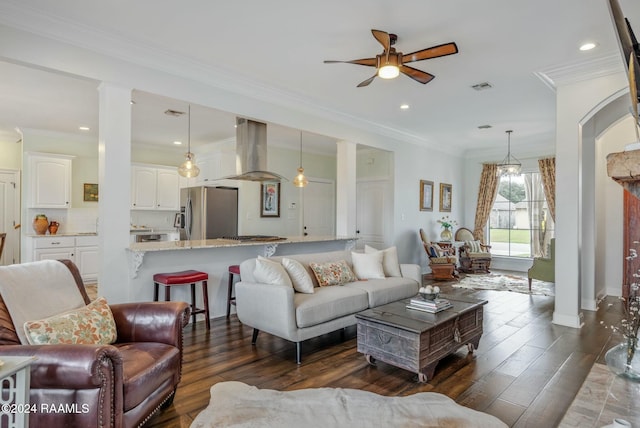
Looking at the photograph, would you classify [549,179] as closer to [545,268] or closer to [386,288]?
[545,268]

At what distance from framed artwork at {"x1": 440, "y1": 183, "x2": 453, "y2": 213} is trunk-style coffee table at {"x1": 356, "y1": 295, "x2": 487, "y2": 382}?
517 cm

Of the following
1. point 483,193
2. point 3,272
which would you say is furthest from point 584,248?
point 3,272

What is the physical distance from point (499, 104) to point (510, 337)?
3278mm

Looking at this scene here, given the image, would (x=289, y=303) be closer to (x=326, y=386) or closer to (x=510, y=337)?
(x=326, y=386)

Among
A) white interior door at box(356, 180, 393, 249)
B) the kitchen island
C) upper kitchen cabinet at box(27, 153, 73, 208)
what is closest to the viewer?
the kitchen island

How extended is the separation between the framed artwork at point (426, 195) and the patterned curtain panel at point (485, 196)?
1568mm

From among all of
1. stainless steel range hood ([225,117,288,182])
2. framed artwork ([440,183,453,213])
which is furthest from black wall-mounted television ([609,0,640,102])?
framed artwork ([440,183,453,213])

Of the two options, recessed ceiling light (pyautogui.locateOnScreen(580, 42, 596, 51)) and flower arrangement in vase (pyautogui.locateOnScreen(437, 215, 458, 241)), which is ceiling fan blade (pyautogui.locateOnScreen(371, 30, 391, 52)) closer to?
recessed ceiling light (pyautogui.locateOnScreen(580, 42, 596, 51))

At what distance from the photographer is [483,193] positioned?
27.6 feet

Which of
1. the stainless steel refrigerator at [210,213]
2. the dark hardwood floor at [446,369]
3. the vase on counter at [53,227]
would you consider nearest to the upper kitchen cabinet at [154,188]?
the stainless steel refrigerator at [210,213]

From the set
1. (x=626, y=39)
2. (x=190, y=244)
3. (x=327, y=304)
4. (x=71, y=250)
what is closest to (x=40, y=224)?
(x=71, y=250)

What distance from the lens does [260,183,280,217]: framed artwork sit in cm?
710

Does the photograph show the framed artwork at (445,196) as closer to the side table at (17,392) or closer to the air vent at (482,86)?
the air vent at (482,86)

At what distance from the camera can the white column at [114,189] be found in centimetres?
329
